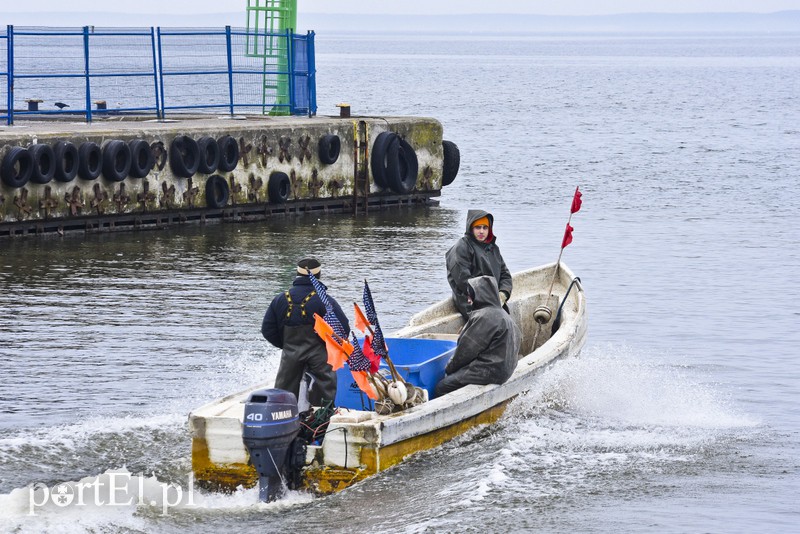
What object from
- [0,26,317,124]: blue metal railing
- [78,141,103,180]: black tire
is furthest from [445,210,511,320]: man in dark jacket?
[0,26,317,124]: blue metal railing

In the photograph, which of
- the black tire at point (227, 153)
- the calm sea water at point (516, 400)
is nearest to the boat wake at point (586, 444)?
the calm sea water at point (516, 400)

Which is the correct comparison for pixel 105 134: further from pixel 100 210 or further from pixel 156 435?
pixel 156 435

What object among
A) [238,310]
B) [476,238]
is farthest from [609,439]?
[238,310]

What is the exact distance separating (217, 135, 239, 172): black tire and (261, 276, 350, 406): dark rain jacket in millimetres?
13494

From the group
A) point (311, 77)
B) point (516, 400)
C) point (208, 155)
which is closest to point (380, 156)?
point (311, 77)

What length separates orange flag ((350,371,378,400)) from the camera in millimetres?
10445

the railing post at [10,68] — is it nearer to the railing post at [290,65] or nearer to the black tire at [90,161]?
the black tire at [90,161]

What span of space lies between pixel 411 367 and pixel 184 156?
1313cm

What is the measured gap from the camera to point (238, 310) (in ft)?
57.0

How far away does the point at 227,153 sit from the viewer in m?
24.3

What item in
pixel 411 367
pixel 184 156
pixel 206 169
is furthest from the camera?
pixel 206 169

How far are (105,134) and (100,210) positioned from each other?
4.13 feet

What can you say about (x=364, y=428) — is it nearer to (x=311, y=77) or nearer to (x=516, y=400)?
(x=516, y=400)

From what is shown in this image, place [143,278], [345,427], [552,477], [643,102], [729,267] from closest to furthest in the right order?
[345,427] → [552,477] → [143,278] → [729,267] → [643,102]
